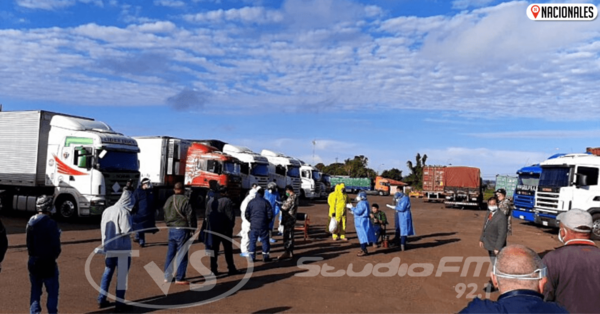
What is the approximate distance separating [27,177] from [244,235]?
35.9 feet

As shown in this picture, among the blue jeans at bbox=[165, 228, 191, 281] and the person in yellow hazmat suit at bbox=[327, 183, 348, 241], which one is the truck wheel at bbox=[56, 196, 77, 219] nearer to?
the person in yellow hazmat suit at bbox=[327, 183, 348, 241]

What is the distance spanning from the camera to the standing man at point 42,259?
564 cm

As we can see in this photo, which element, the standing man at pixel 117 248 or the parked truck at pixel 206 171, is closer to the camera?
the standing man at pixel 117 248

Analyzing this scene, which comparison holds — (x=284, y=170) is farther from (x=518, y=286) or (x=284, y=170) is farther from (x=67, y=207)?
(x=518, y=286)

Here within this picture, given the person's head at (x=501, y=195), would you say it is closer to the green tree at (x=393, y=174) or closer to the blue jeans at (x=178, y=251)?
the blue jeans at (x=178, y=251)

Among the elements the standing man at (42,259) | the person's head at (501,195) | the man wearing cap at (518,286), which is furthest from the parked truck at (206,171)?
the man wearing cap at (518,286)

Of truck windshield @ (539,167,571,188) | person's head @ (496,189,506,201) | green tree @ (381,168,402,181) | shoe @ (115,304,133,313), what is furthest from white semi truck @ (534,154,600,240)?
green tree @ (381,168,402,181)

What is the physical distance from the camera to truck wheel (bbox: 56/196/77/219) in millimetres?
16766

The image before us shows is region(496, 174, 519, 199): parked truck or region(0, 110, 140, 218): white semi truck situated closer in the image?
region(0, 110, 140, 218): white semi truck

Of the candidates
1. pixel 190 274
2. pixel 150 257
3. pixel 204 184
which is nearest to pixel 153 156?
pixel 204 184

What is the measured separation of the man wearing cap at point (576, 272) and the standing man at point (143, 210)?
10.4m

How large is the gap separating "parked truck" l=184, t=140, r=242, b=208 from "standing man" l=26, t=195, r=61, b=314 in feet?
62.8

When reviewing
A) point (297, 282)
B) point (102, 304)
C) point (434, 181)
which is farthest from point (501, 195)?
point (434, 181)

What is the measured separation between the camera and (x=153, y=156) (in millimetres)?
25469
